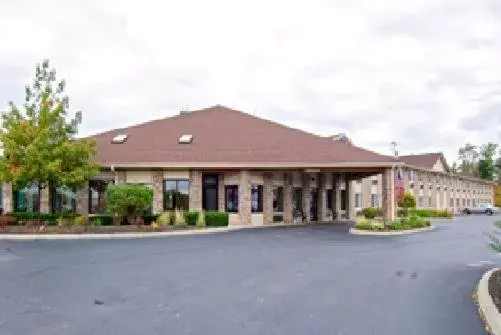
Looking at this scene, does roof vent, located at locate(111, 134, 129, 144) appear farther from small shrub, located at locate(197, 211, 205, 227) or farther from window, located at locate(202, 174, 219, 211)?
small shrub, located at locate(197, 211, 205, 227)

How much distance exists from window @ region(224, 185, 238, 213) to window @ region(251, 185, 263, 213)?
1119 millimetres

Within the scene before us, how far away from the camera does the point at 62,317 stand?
7832 millimetres

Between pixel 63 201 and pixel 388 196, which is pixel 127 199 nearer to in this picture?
pixel 63 201

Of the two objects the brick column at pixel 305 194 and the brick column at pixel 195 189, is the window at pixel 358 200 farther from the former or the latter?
the brick column at pixel 195 189

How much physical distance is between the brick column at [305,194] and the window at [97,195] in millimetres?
12334

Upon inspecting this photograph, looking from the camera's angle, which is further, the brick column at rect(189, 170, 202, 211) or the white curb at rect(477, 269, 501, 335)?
the brick column at rect(189, 170, 202, 211)

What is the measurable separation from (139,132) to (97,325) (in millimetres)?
28760

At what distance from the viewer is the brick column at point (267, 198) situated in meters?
32.4

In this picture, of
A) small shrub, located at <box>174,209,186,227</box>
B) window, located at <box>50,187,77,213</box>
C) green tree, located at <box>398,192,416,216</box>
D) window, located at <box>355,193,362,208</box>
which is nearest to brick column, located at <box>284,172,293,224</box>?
small shrub, located at <box>174,209,186,227</box>

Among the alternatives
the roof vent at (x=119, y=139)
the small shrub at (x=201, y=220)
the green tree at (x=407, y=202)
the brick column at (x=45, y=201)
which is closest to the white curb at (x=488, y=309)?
the small shrub at (x=201, y=220)

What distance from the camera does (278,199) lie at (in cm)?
3375

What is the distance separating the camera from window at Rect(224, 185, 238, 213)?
3162 cm

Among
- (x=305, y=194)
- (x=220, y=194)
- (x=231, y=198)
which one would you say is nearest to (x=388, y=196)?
(x=305, y=194)

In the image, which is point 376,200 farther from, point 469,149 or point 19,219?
point 469,149
